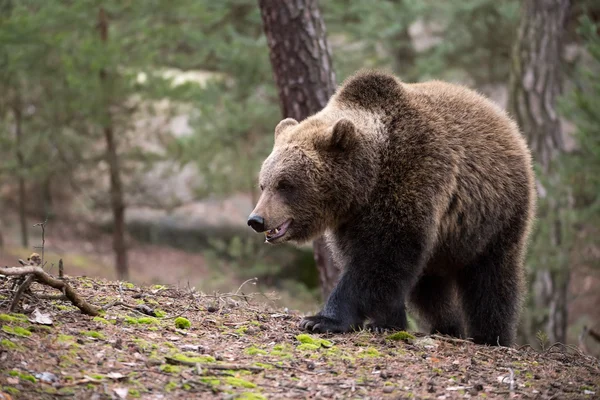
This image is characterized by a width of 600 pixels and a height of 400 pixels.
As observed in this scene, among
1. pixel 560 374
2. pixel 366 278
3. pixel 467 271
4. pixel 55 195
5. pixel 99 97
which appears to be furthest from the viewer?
pixel 55 195

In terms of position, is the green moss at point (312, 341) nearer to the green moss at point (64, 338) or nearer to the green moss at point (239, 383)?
the green moss at point (239, 383)

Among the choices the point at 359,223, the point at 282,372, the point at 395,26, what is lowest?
the point at 282,372

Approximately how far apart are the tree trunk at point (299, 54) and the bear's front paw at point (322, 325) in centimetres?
326

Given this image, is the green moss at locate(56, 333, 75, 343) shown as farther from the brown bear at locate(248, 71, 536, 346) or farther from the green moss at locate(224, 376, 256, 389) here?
the brown bear at locate(248, 71, 536, 346)

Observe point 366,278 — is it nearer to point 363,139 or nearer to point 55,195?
point 363,139

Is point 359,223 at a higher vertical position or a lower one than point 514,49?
lower

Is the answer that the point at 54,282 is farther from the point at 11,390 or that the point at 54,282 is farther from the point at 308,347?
the point at 308,347

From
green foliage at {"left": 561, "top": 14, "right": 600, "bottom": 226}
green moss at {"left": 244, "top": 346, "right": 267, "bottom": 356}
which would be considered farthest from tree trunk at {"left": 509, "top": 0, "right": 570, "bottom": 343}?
green moss at {"left": 244, "top": 346, "right": 267, "bottom": 356}

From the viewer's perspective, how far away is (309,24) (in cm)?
794

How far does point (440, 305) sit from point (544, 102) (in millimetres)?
6870

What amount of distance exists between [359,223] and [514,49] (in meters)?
8.29

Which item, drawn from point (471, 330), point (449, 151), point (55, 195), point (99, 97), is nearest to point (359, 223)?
point (449, 151)

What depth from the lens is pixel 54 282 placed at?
15.0 ft

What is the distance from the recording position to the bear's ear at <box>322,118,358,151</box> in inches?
222
